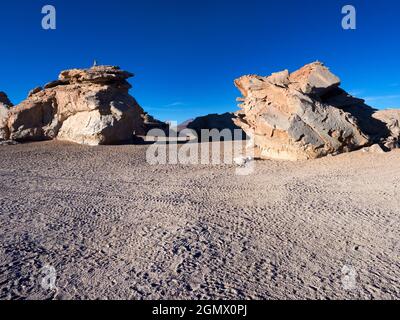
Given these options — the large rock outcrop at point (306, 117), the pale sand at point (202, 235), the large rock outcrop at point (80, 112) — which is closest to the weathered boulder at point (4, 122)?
the large rock outcrop at point (80, 112)

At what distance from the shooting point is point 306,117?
14.0 m

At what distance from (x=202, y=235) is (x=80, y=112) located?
16282 millimetres

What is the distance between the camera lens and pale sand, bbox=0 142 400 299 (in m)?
4.06

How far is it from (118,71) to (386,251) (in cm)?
1934

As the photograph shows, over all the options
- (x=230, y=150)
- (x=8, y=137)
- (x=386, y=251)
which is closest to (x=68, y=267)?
(x=386, y=251)

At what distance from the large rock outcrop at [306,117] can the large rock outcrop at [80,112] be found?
7965 mm

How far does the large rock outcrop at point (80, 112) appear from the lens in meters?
18.4

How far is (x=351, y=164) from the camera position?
486 inches
